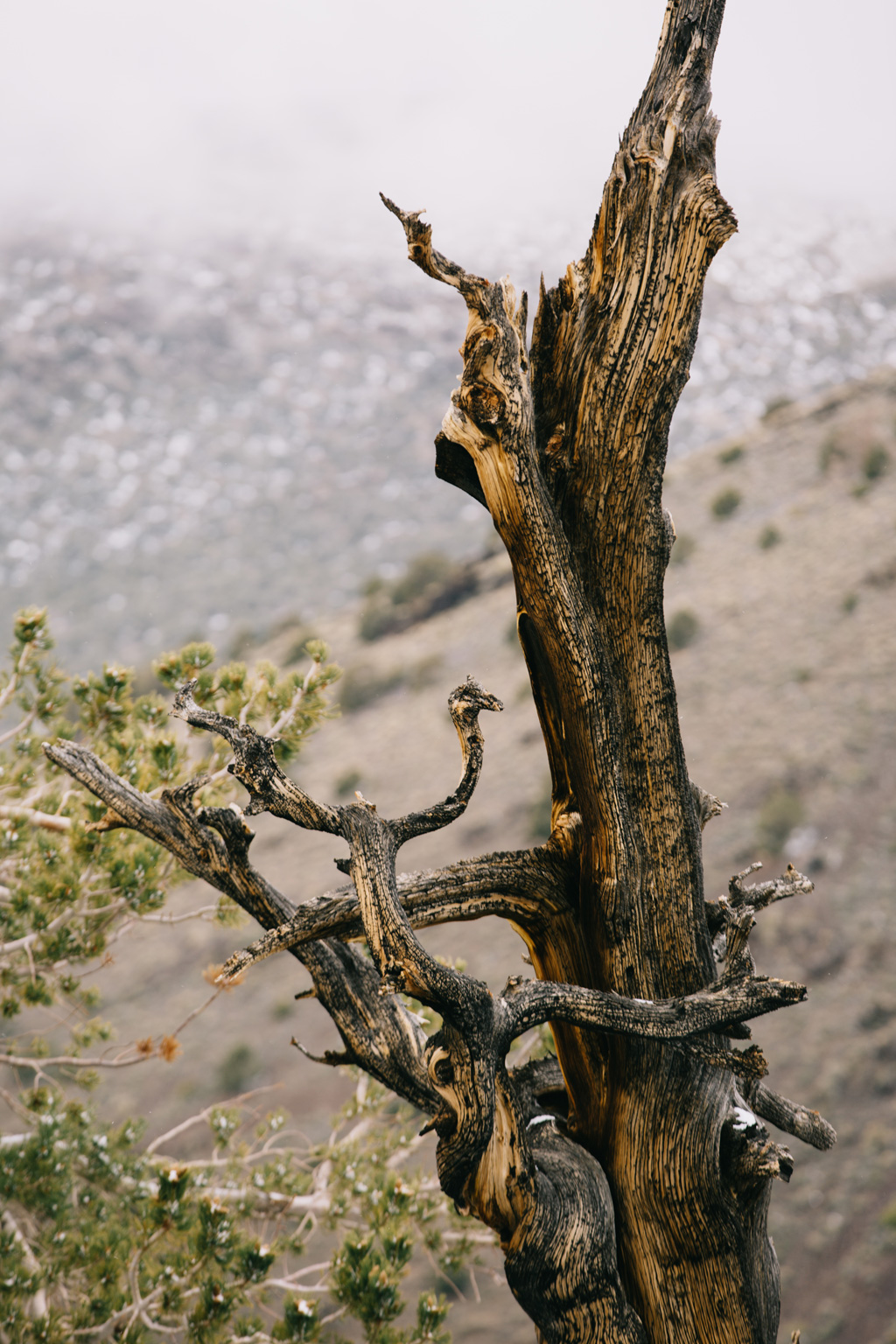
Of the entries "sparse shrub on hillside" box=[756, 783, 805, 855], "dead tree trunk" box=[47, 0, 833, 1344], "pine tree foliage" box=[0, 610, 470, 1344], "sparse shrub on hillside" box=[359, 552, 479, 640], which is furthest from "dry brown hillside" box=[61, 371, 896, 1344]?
"dead tree trunk" box=[47, 0, 833, 1344]

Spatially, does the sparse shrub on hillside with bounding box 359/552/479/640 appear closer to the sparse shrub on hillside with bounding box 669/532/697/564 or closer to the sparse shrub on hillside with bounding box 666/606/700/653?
the sparse shrub on hillside with bounding box 669/532/697/564

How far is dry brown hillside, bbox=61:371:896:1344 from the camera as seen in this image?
1395cm

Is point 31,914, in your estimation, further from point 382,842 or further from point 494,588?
point 494,588

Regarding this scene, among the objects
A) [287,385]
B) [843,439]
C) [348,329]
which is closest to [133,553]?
[287,385]

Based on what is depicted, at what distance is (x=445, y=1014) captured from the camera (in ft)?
5.77

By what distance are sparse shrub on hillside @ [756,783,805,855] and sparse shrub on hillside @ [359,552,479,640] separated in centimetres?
1158

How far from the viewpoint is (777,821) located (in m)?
17.5

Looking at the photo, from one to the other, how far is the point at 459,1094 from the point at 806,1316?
47.4 feet

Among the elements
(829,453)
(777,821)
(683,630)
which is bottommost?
(777,821)

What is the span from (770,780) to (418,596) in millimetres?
12695

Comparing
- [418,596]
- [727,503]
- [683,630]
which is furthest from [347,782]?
[727,503]

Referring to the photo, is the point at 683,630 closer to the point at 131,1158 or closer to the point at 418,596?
the point at 418,596

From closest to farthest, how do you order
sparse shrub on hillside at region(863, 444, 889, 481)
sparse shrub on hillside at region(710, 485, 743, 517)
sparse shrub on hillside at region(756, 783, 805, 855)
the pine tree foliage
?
the pine tree foliage
sparse shrub on hillside at region(756, 783, 805, 855)
sparse shrub on hillside at region(863, 444, 889, 481)
sparse shrub on hillside at region(710, 485, 743, 517)

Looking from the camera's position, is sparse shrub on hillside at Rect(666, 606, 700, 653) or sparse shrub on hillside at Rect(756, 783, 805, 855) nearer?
sparse shrub on hillside at Rect(756, 783, 805, 855)
